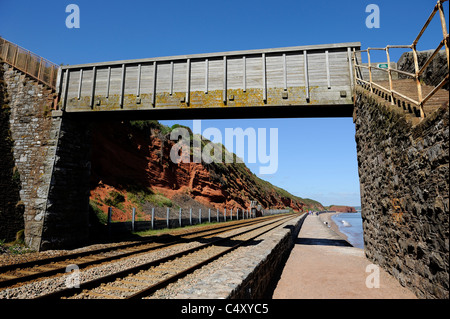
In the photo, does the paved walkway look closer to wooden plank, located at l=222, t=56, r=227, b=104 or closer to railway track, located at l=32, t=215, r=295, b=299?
railway track, located at l=32, t=215, r=295, b=299

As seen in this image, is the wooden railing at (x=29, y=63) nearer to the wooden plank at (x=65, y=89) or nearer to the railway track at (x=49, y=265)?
the wooden plank at (x=65, y=89)

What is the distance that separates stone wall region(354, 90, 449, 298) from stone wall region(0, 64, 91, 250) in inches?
484

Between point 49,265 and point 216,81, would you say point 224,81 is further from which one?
point 49,265

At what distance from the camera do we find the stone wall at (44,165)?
431 inches

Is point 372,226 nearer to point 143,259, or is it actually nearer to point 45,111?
point 143,259

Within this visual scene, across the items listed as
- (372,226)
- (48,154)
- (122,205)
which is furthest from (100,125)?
(372,226)

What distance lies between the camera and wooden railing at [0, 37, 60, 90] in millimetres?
12727

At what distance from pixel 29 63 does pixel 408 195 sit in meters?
16.4

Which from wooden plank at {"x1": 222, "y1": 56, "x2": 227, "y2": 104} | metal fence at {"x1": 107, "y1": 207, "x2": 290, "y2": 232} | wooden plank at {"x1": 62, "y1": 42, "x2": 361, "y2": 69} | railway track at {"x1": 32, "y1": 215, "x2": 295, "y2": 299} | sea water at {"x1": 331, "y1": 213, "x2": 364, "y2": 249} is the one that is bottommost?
sea water at {"x1": 331, "y1": 213, "x2": 364, "y2": 249}

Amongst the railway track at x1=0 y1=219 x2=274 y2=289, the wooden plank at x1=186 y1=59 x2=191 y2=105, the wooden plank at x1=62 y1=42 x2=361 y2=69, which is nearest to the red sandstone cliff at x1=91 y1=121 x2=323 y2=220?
the railway track at x1=0 y1=219 x2=274 y2=289

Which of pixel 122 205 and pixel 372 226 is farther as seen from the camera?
pixel 122 205

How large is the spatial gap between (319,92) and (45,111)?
40.7 ft

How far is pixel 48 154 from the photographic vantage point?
37.9 ft
